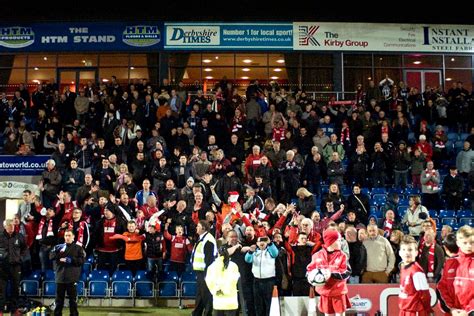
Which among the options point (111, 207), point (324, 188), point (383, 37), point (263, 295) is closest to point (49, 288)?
point (111, 207)

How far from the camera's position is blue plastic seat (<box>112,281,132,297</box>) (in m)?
14.2

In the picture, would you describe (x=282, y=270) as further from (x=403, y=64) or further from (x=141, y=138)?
(x=403, y=64)

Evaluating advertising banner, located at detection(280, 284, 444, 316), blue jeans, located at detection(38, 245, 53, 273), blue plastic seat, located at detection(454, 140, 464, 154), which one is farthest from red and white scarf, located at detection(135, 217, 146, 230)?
blue plastic seat, located at detection(454, 140, 464, 154)

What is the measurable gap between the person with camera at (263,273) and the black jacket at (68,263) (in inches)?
135

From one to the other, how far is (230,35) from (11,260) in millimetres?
14966

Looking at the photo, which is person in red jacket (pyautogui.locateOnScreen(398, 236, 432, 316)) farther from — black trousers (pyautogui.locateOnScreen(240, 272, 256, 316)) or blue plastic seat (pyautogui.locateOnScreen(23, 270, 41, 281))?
blue plastic seat (pyautogui.locateOnScreen(23, 270, 41, 281))

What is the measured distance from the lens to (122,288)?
559 inches

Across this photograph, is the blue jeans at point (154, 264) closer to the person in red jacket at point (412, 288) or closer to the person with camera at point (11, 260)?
the person with camera at point (11, 260)

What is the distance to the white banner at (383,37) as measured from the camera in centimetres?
2616

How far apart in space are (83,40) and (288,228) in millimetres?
16181

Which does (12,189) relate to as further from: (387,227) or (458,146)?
(458,146)

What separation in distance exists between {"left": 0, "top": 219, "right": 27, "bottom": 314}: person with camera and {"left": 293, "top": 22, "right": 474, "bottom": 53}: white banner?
15471mm

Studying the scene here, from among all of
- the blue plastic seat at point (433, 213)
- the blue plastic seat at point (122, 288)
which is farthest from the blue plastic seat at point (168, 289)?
the blue plastic seat at point (433, 213)

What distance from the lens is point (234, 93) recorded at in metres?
22.7
